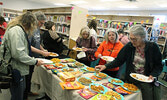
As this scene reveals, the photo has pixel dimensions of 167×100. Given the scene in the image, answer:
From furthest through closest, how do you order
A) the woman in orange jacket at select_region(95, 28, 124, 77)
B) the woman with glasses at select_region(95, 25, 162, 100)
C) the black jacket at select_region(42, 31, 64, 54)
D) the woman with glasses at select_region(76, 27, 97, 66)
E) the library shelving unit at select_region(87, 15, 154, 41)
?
the library shelving unit at select_region(87, 15, 154, 41) → the black jacket at select_region(42, 31, 64, 54) → the woman with glasses at select_region(76, 27, 97, 66) → the woman in orange jacket at select_region(95, 28, 124, 77) → the woman with glasses at select_region(95, 25, 162, 100)

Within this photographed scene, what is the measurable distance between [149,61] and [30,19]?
59.4 inches

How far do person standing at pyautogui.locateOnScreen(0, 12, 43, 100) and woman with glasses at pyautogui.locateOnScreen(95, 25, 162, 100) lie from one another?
4.08 ft

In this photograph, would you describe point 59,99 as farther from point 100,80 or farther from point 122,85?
point 122,85

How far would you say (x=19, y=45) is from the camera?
128 centimetres

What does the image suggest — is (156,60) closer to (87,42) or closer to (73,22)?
(87,42)

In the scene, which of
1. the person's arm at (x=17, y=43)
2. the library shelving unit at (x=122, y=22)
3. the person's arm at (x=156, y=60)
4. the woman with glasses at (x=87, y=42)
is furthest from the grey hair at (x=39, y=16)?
the library shelving unit at (x=122, y=22)

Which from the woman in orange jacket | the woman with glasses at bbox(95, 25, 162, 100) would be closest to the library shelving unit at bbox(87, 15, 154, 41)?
the woman in orange jacket

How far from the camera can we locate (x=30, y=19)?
1387 mm

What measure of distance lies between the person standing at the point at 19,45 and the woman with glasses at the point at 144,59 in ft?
4.08

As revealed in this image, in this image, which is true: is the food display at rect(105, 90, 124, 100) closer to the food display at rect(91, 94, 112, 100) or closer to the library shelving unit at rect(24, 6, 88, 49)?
the food display at rect(91, 94, 112, 100)

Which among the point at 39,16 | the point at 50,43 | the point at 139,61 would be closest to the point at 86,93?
the point at 139,61

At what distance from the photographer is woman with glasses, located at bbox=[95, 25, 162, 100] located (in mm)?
1373

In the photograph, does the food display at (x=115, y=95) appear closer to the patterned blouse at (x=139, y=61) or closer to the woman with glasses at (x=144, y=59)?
the woman with glasses at (x=144, y=59)

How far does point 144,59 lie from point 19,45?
1.48 metres
